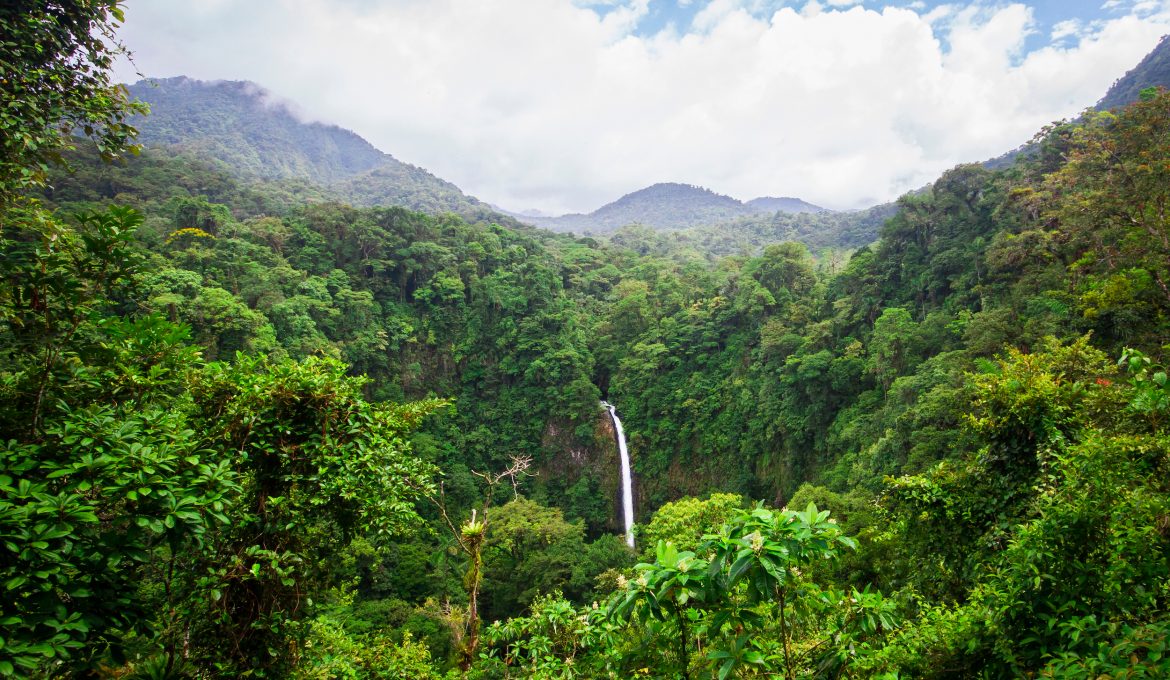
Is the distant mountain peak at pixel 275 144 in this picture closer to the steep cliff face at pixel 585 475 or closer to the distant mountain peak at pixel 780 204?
the steep cliff face at pixel 585 475

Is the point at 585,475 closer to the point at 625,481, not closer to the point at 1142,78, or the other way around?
the point at 625,481

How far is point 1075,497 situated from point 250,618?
14.9ft

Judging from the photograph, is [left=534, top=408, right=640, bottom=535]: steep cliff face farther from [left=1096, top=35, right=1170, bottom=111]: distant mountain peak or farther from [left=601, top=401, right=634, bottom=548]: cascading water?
[left=1096, top=35, right=1170, bottom=111]: distant mountain peak

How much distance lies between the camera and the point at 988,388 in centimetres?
479

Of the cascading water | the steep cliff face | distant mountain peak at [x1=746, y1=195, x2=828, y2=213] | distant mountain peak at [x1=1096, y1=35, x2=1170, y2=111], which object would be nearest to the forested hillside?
the steep cliff face

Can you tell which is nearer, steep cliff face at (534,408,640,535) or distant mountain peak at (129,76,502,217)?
steep cliff face at (534,408,640,535)

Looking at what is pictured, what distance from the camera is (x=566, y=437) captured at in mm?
24016

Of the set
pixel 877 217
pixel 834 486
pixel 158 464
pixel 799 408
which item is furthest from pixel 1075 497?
pixel 877 217

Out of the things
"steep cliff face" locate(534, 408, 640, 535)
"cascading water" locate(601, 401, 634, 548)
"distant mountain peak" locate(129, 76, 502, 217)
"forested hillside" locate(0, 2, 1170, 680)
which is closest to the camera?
"forested hillside" locate(0, 2, 1170, 680)

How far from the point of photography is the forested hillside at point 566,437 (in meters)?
1.87

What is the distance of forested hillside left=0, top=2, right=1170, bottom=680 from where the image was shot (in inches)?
73.6

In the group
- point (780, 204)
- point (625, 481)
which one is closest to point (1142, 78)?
point (625, 481)

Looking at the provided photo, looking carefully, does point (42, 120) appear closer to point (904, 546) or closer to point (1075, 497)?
point (1075, 497)

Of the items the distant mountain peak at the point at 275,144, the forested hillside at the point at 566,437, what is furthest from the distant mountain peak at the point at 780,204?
the forested hillside at the point at 566,437
